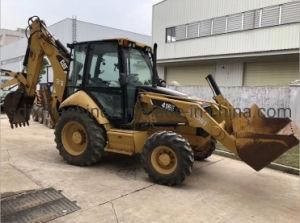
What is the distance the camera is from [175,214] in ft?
14.0

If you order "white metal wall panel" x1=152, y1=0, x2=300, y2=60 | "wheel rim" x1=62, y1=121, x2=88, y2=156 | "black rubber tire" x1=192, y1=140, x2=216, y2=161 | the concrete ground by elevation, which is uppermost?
"white metal wall panel" x1=152, y1=0, x2=300, y2=60

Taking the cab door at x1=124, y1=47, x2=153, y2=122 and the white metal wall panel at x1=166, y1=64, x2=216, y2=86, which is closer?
the cab door at x1=124, y1=47, x2=153, y2=122

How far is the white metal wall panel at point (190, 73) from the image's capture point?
21747 millimetres

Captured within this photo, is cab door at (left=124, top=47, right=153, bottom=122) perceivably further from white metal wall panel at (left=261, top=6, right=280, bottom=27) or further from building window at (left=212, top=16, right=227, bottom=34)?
building window at (left=212, top=16, right=227, bottom=34)

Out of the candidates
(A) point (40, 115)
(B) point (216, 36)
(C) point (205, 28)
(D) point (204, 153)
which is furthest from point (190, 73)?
(D) point (204, 153)

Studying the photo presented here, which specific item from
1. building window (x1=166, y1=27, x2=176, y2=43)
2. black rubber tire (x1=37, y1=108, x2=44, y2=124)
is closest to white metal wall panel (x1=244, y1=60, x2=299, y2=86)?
building window (x1=166, y1=27, x2=176, y2=43)

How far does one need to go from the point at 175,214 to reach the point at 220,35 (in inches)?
654

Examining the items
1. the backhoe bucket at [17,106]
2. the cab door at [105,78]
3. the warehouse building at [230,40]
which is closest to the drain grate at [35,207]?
the cab door at [105,78]

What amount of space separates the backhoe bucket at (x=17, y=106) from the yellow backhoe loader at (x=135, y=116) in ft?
2.73

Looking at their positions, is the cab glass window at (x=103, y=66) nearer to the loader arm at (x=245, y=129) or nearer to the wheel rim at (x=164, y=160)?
the loader arm at (x=245, y=129)

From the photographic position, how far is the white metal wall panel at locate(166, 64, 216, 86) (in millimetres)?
21747

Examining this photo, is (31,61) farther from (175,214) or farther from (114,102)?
(175,214)

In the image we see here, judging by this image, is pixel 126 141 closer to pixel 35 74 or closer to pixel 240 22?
pixel 35 74

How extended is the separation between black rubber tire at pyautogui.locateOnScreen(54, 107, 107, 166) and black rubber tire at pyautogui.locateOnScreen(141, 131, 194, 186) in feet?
3.36
